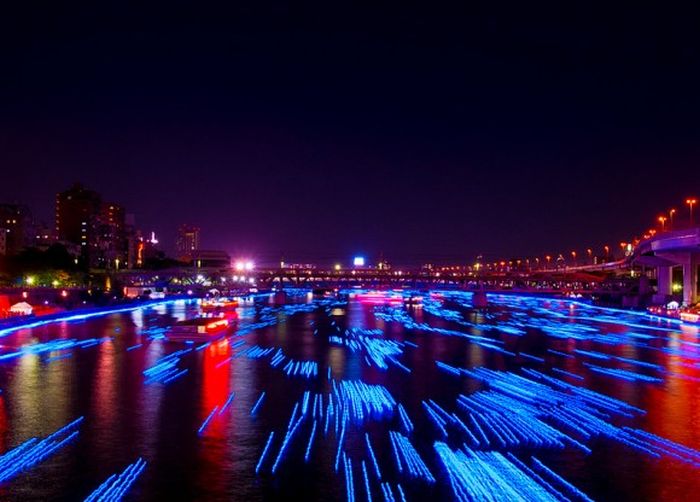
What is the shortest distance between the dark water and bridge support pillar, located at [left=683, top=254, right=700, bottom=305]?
32165mm

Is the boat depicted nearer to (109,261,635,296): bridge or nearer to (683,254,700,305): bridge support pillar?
(683,254,700,305): bridge support pillar

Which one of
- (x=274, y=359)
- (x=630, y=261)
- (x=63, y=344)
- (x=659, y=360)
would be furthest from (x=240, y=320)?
(x=630, y=261)

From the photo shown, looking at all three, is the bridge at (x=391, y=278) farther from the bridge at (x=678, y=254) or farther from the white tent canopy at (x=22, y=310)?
the white tent canopy at (x=22, y=310)

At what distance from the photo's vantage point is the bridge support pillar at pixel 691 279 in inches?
3263

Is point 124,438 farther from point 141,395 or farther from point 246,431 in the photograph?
point 141,395

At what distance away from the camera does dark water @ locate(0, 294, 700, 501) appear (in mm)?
15727

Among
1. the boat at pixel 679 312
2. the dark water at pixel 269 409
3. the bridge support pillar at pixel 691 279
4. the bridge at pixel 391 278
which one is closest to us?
the dark water at pixel 269 409

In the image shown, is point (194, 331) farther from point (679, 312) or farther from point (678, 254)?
point (678, 254)

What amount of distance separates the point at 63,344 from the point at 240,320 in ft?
87.2

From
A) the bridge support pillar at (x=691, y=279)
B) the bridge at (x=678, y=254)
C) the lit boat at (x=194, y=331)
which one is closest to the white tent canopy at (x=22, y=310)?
the lit boat at (x=194, y=331)

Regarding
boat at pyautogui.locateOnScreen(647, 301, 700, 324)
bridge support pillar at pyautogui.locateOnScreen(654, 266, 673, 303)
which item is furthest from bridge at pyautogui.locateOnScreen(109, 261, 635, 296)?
boat at pyautogui.locateOnScreen(647, 301, 700, 324)

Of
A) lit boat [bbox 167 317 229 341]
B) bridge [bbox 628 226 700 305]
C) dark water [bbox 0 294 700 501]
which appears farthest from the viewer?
bridge [bbox 628 226 700 305]

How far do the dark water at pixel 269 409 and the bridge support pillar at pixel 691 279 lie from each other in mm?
32165

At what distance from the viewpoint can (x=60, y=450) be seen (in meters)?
18.2
